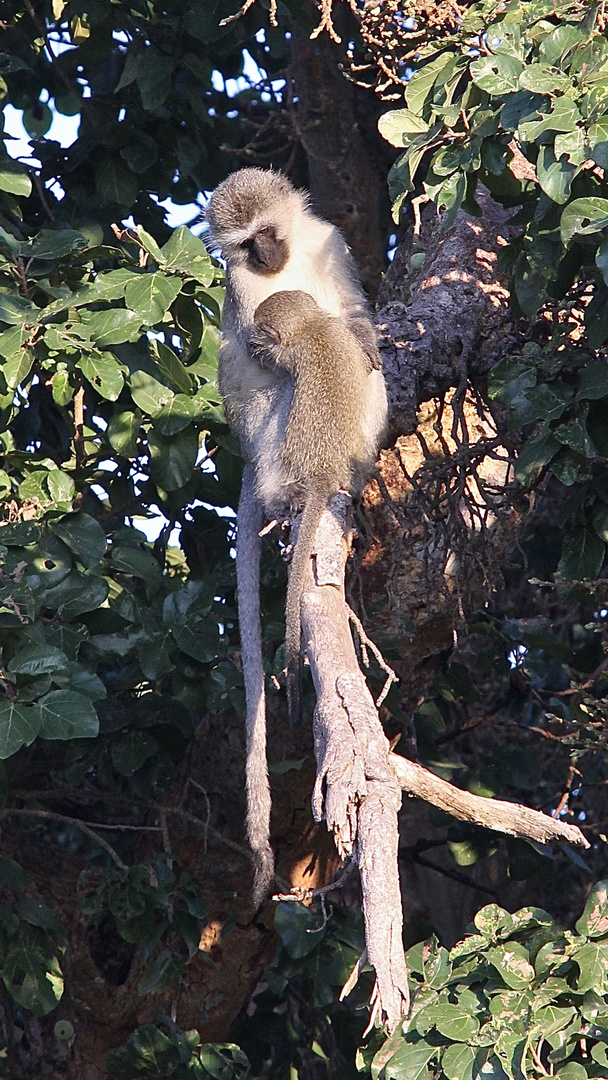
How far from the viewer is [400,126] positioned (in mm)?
2545

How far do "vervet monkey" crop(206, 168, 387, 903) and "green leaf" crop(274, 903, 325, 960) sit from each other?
2.76 ft

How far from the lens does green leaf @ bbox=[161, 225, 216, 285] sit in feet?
10.3

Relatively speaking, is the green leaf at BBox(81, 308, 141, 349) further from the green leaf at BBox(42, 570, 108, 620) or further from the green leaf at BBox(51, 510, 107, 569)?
the green leaf at BBox(42, 570, 108, 620)

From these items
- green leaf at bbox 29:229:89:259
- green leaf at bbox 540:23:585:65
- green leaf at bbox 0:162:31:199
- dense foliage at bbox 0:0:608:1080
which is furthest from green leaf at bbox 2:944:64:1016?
green leaf at bbox 540:23:585:65

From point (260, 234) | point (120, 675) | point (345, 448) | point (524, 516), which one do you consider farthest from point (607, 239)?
point (120, 675)

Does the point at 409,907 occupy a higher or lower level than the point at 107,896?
lower

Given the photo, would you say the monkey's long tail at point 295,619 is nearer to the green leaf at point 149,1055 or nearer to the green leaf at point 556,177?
the green leaf at point 556,177

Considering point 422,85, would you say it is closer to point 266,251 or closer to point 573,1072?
point 266,251

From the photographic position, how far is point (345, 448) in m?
3.00

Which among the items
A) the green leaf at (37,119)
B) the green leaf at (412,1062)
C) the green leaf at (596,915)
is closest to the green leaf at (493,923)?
the green leaf at (596,915)

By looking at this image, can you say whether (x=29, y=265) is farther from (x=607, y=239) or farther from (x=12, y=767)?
(x=607, y=239)

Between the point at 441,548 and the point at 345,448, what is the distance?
618mm

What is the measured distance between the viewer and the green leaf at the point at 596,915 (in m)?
2.43

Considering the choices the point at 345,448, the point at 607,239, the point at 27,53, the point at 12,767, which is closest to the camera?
the point at 607,239
